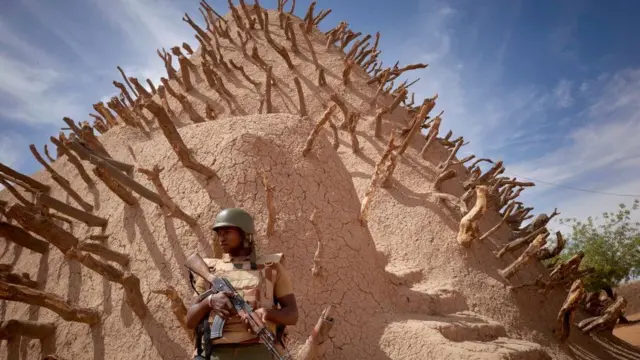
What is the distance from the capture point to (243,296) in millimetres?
2527

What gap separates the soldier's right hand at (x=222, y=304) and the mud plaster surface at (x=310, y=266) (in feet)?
5.25

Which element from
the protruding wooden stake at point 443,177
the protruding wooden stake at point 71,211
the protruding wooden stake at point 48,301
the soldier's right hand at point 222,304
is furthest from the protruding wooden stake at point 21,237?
the protruding wooden stake at point 443,177

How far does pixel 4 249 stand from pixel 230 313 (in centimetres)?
636

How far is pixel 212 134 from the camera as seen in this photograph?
5191 mm

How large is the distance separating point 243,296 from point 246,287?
58 millimetres

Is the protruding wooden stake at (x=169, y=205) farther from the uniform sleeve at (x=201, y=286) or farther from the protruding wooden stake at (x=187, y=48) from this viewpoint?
the protruding wooden stake at (x=187, y=48)

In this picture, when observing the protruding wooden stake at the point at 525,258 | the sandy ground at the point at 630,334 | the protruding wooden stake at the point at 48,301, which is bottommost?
the protruding wooden stake at the point at 48,301

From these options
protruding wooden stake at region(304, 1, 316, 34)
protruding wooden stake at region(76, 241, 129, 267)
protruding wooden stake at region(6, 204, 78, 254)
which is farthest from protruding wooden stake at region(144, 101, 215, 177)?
protruding wooden stake at region(304, 1, 316, 34)

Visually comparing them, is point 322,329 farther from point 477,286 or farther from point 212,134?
point 477,286

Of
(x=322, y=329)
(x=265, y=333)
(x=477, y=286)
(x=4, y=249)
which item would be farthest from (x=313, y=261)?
(x=4, y=249)

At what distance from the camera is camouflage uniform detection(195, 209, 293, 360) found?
7.81 feet

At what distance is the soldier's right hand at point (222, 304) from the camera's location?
7.59 ft

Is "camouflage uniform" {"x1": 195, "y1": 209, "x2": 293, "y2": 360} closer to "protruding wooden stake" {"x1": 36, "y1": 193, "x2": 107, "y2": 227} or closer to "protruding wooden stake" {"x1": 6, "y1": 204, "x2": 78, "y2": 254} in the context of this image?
"protruding wooden stake" {"x1": 6, "y1": 204, "x2": 78, "y2": 254}

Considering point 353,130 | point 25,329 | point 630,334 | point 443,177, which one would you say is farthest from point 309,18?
point 630,334
